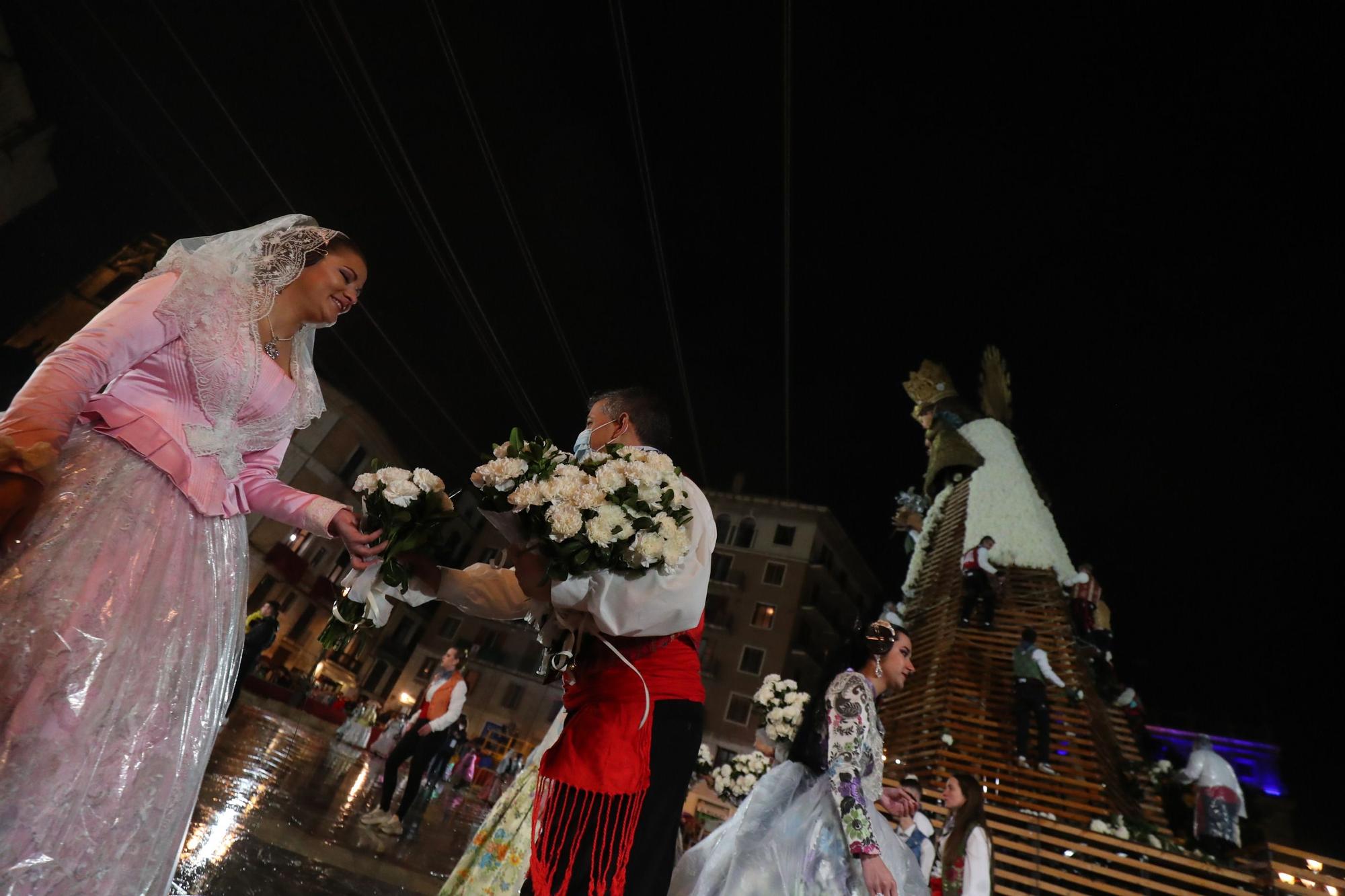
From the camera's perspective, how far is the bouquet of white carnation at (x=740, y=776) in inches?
278

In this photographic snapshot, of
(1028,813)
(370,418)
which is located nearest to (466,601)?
(1028,813)

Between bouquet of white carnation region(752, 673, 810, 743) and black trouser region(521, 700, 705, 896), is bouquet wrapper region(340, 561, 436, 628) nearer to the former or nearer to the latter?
black trouser region(521, 700, 705, 896)

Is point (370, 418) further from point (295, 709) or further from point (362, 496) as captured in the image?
point (362, 496)

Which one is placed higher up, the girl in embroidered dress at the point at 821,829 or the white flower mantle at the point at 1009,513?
the white flower mantle at the point at 1009,513

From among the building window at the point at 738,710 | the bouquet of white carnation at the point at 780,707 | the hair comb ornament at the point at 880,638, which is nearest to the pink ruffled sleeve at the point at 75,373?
the hair comb ornament at the point at 880,638

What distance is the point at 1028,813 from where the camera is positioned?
6.75 meters

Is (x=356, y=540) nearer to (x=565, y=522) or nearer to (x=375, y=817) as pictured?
(x=565, y=522)

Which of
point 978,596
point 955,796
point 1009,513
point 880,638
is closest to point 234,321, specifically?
point 880,638

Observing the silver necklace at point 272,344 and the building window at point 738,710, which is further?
the building window at point 738,710

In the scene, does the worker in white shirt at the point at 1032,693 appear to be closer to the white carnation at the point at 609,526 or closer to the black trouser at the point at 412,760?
the black trouser at the point at 412,760

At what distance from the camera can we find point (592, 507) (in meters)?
1.91

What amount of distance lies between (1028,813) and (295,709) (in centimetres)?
2116

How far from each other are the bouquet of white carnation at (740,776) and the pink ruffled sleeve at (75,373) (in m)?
6.85

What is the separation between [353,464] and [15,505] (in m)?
35.0
